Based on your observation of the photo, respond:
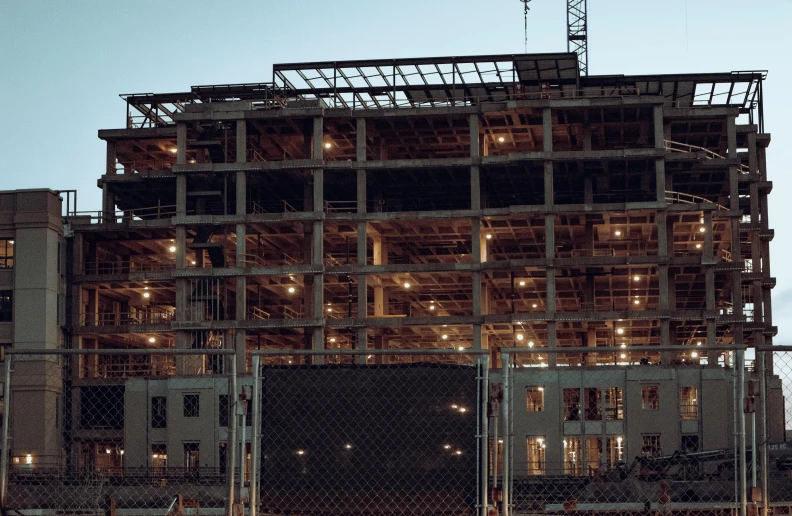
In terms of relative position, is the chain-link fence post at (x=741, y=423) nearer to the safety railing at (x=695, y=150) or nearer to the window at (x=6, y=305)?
the safety railing at (x=695, y=150)

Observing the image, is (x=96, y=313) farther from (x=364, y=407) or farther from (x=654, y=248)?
(x=364, y=407)

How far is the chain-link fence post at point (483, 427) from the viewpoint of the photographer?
47.4 ft

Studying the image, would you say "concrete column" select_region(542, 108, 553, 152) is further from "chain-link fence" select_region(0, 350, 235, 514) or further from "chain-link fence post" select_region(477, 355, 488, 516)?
"chain-link fence post" select_region(477, 355, 488, 516)

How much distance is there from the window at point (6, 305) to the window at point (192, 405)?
13.7 metres

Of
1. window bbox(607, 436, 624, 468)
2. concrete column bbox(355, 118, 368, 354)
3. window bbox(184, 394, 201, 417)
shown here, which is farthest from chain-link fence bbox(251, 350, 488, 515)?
concrete column bbox(355, 118, 368, 354)

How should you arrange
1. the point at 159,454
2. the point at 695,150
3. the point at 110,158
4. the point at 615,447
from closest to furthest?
the point at 615,447, the point at 159,454, the point at 110,158, the point at 695,150

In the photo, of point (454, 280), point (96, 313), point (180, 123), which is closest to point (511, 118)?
point (454, 280)

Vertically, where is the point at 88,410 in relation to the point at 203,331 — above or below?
below

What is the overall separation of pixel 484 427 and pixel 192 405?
61320 mm

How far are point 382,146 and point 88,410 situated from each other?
91.5 ft

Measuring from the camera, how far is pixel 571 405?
72875 millimetres

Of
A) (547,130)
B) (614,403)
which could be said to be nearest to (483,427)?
(614,403)

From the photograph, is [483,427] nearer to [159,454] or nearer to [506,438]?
[506,438]

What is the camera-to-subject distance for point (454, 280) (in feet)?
273
